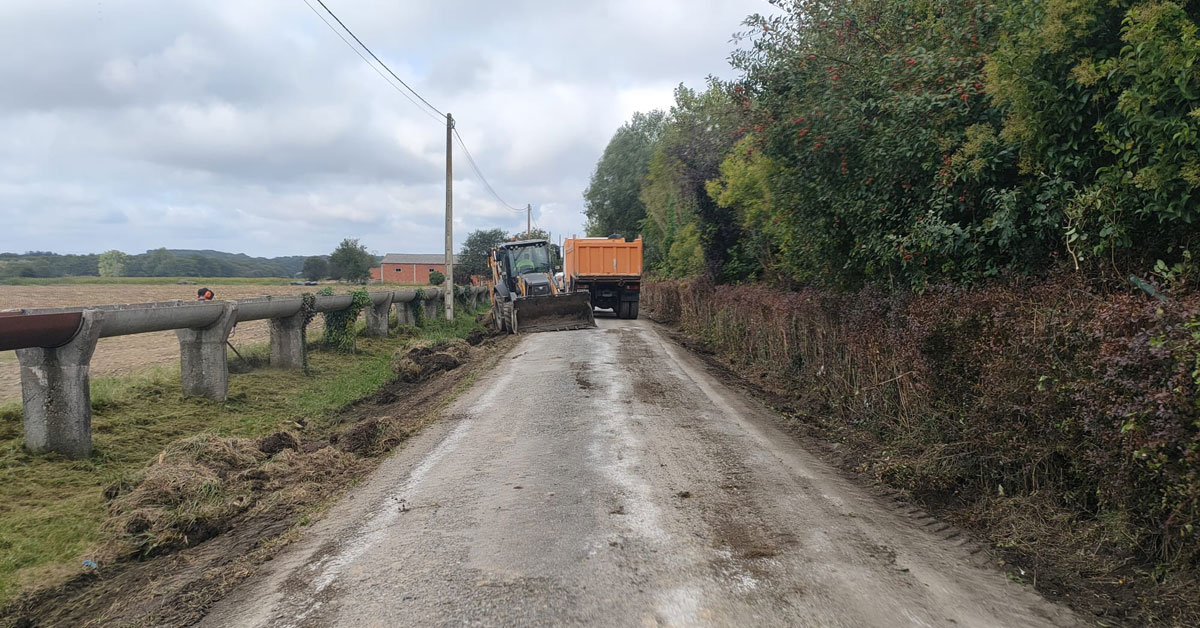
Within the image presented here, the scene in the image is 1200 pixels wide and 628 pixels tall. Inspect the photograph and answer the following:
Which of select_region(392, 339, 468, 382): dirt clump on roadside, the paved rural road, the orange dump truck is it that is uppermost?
the orange dump truck

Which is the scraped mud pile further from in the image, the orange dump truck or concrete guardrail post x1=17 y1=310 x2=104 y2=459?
the orange dump truck

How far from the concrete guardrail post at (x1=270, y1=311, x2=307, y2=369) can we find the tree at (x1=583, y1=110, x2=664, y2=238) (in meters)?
→ 37.7

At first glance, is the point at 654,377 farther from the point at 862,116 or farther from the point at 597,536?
the point at 597,536

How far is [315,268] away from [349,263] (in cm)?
1025

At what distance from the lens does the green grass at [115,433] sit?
14.7 feet

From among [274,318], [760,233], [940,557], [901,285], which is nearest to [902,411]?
[901,285]

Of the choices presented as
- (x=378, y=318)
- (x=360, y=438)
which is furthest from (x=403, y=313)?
(x=360, y=438)

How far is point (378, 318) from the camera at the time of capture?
57.8 ft

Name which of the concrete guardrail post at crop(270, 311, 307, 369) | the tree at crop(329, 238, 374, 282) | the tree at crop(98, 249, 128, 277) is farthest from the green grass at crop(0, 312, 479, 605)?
the tree at crop(329, 238, 374, 282)

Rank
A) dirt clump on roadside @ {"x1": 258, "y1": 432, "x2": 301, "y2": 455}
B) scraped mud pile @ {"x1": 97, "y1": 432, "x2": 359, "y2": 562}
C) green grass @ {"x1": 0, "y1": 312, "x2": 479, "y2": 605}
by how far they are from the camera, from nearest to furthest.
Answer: green grass @ {"x1": 0, "y1": 312, "x2": 479, "y2": 605}, scraped mud pile @ {"x1": 97, "y1": 432, "x2": 359, "y2": 562}, dirt clump on roadside @ {"x1": 258, "y1": 432, "x2": 301, "y2": 455}

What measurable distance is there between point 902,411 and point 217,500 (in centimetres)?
596

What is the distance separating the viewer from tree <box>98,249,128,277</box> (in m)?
54.7

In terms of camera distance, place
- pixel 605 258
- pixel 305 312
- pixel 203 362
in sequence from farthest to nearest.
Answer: pixel 605 258
pixel 305 312
pixel 203 362

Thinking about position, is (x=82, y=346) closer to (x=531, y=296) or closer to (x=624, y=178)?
(x=531, y=296)
